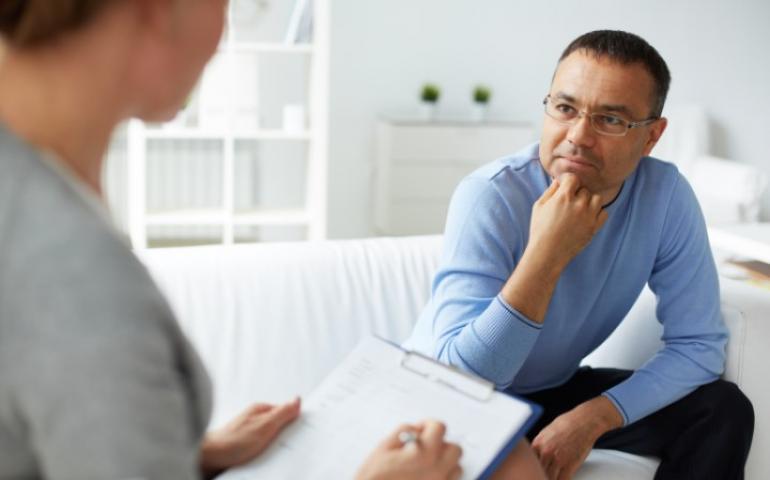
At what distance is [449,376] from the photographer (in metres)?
1.12

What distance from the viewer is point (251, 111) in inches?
160

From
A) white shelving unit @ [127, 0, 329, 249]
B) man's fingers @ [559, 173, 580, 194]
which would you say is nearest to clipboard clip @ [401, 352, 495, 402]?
man's fingers @ [559, 173, 580, 194]

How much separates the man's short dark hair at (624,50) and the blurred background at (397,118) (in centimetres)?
261

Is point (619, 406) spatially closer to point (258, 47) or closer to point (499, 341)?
point (499, 341)

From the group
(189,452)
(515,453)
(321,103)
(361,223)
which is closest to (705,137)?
(361,223)

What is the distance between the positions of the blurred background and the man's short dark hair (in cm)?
261

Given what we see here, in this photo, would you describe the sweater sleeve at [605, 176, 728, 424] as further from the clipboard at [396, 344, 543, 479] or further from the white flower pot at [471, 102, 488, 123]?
the white flower pot at [471, 102, 488, 123]

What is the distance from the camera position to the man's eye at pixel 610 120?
1.59 metres

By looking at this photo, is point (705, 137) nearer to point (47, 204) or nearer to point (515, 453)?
point (515, 453)

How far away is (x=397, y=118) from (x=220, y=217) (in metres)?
1.24

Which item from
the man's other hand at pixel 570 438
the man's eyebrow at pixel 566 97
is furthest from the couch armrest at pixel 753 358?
the man's eyebrow at pixel 566 97

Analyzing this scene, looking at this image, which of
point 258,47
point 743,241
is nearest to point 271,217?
point 258,47

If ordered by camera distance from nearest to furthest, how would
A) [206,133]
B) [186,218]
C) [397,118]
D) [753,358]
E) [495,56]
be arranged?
[753,358] < [206,133] < [186,218] < [397,118] < [495,56]

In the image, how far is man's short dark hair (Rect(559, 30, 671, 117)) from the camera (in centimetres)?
158
